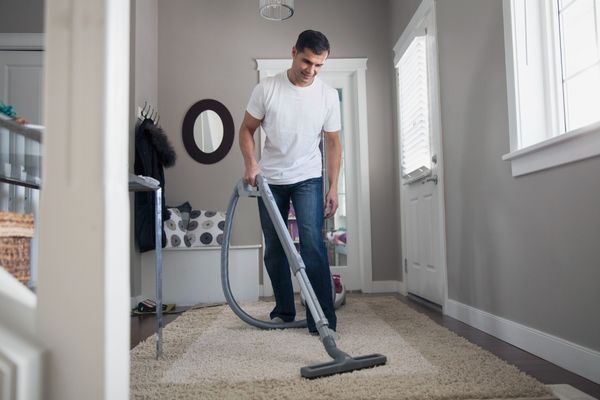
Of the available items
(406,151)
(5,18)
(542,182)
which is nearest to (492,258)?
(542,182)

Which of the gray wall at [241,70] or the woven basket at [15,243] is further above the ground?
the gray wall at [241,70]

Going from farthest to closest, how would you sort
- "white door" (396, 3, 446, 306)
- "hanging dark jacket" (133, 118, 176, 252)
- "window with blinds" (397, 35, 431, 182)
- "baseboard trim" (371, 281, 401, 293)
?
"baseboard trim" (371, 281, 401, 293)
"hanging dark jacket" (133, 118, 176, 252)
"window with blinds" (397, 35, 431, 182)
"white door" (396, 3, 446, 306)

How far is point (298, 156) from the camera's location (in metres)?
2.34

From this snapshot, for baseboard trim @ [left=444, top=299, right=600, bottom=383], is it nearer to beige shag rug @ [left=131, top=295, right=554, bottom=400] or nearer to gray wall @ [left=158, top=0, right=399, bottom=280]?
beige shag rug @ [left=131, top=295, right=554, bottom=400]

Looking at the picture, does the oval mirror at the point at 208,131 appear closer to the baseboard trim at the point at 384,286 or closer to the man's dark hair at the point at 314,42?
the baseboard trim at the point at 384,286

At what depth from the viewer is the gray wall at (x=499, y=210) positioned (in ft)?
5.09

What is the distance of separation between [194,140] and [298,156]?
6.88 ft

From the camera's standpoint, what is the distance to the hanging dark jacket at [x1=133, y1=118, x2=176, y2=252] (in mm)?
3510

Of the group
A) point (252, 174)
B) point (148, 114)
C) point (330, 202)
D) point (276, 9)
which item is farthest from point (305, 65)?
point (148, 114)

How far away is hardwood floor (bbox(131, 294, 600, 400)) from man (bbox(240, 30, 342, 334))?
64 centimetres

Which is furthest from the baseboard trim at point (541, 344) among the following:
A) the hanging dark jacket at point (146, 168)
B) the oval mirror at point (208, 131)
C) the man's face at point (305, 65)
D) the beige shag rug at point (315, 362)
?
the oval mirror at point (208, 131)

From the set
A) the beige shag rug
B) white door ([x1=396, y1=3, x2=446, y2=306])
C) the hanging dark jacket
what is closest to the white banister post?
the beige shag rug

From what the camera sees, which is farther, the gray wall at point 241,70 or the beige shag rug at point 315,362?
the gray wall at point 241,70

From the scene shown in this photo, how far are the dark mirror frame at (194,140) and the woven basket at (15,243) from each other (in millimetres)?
1918
